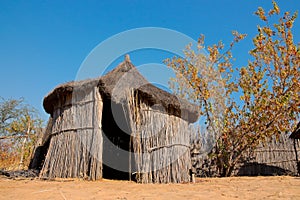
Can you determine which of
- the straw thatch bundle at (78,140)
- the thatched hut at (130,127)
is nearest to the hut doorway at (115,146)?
the thatched hut at (130,127)

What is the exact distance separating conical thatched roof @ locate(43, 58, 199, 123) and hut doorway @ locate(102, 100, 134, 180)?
1.29 meters

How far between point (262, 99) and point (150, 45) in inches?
165

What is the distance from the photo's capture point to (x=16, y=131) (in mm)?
12812

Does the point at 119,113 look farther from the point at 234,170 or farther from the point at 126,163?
the point at 234,170

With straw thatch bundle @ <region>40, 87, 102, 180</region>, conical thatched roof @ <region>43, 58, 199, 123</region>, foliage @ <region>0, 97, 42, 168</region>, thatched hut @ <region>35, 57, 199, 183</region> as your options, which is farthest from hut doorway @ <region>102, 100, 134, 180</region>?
foliage @ <region>0, 97, 42, 168</region>

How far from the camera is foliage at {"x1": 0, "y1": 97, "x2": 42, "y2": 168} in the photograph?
1016 cm

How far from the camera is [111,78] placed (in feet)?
20.8

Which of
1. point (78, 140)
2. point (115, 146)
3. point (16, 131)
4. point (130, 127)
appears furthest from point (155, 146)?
point (16, 131)

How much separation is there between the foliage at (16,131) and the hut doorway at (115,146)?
12.4ft

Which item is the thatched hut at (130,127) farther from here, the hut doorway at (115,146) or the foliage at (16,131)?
the foliage at (16,131)

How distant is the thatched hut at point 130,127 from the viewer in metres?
5.88

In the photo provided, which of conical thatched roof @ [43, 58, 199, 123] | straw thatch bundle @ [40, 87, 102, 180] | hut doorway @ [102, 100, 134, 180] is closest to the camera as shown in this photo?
straw thatch bundle @ [40, 87, 102, 180]

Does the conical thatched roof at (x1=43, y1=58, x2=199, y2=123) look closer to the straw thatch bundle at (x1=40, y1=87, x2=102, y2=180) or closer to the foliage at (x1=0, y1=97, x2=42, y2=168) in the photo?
the straw thatch bundle at (x1=40, y1=87, x2=102, y2=180)

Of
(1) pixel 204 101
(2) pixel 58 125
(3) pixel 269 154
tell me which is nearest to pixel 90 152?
(2) pixel 58 125
